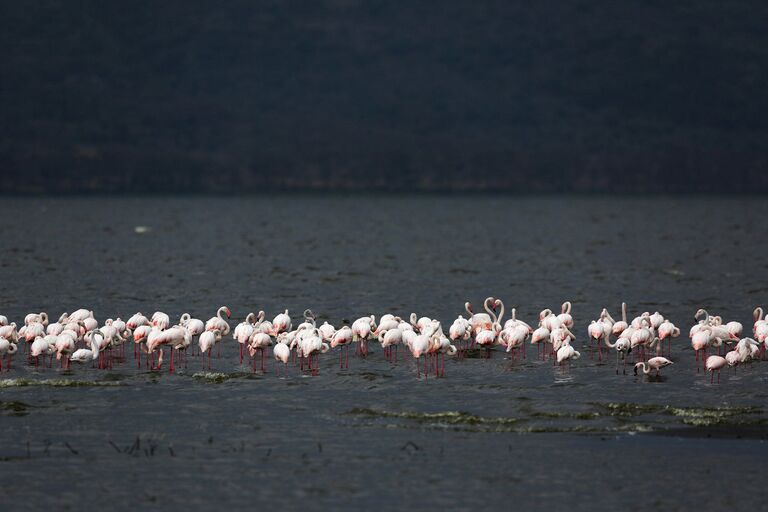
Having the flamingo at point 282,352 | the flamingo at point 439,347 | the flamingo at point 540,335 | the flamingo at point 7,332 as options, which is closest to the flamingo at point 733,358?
the flamingo at point 540,335

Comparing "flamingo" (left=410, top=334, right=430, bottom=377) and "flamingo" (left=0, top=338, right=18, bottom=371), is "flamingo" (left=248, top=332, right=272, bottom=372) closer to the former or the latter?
"flamingo" (left=410, top=334, right=430, bottom=377)

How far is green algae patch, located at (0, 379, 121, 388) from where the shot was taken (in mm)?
32250

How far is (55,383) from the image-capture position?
32.5m

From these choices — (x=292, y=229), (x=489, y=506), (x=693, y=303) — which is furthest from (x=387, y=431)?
(x=292, y=229)

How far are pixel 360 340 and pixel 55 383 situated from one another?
9603mm

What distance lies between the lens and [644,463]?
25.0 metres

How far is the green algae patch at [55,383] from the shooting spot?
106ft

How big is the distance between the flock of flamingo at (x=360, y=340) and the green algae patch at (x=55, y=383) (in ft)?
3.06

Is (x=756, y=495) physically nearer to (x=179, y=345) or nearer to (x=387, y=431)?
(x=387, y=431)

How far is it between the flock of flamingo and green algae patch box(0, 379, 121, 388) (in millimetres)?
932

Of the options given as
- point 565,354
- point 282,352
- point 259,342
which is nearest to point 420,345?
point 282,352

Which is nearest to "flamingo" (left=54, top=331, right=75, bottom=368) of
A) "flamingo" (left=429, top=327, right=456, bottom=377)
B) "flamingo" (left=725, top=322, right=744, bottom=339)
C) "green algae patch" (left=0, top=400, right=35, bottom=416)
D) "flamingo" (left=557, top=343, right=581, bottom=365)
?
"green algae patch" (left=0, top=400, right=35, bottom=416)

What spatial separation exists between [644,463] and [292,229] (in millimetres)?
127591

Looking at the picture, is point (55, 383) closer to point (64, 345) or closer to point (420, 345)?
point (64, 345)
